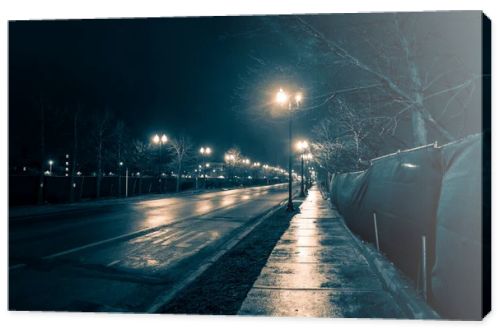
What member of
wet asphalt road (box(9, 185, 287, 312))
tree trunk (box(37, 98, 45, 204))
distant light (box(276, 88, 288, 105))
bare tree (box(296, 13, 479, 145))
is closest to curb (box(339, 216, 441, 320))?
bare tree (box(296, 13, 479, 145))


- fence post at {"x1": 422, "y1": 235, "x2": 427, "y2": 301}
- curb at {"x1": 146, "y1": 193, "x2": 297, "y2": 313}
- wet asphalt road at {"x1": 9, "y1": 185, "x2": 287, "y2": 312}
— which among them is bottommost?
wet asphalt road at {"x1": 9, "y1": 185, "x2": 287, "y2": 312}

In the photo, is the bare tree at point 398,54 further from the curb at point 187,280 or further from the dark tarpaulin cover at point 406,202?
the curb at point 187,280

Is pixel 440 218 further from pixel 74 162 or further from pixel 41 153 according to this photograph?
pixel 74 162

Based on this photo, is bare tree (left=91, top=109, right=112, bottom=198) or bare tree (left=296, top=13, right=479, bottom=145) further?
bare tree (left=91, top=109, right=112, bottom=198)

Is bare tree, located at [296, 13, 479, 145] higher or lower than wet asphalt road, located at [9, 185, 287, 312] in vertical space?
higher

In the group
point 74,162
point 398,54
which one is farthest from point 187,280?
point 74,162

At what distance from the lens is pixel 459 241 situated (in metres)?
4.02

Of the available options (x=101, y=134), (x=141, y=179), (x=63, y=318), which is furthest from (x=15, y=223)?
(x=141, y=179)

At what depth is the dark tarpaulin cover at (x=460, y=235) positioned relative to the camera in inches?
151

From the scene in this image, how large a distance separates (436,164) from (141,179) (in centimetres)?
3888

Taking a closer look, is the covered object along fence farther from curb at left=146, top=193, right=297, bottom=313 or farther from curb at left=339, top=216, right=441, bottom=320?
curb at left=146, top=193, right=297, bottom=313

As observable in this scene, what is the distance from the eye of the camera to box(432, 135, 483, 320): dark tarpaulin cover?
12.6 ft

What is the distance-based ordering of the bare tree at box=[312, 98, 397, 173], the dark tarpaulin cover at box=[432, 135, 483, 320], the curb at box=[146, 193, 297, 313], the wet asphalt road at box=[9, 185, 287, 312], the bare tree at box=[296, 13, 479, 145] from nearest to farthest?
1. the dark tarpaulin cover at box=[432, 135, 483, 320]
2. the curb at box=[146, 193, 297, 313]
3. the wet asphalt road at box=[9, 185, 287, 312]
4. the bare tree at box=[296, 13, 479, 145]
5. the bare tree at box=[312, 98, 397, 173]

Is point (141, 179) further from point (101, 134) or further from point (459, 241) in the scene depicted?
point (459, 241)
